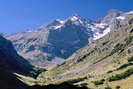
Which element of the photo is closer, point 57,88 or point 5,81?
point 5,81

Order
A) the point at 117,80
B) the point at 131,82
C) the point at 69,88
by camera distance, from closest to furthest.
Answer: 1. the point at 69,88
2. the point at 131,82
3. the point at 117,80

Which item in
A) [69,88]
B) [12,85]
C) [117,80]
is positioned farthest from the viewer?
[117,80]

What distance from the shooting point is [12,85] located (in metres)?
114

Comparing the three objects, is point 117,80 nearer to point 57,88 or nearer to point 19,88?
point 57,88

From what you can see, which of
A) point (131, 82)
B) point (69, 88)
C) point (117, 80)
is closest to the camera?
point (69, 88)

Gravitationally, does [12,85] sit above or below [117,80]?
below

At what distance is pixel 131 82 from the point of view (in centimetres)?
13188

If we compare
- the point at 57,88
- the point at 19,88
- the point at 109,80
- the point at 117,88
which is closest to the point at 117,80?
the point at 109,80

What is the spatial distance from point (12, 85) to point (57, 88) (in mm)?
18017

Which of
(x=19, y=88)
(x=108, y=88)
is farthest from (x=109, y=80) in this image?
(x=19, y=88)

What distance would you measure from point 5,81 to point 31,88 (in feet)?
49.1

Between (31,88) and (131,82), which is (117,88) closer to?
(131,82)

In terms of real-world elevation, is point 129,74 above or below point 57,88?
above

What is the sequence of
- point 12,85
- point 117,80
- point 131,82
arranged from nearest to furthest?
point 12,85 → point 131,82 → point 117,80
